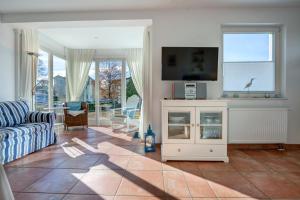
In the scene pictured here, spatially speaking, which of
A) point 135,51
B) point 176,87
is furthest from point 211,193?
point 135,51

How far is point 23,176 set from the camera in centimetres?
248

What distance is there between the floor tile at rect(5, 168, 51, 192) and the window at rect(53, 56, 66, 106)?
11.8 ft

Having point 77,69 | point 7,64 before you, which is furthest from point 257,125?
point 77,69

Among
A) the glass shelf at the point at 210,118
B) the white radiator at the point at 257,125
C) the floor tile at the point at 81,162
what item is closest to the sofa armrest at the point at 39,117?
the floor tile at the point at 81,162

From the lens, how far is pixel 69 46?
641 cm

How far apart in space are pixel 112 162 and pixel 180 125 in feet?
3.69

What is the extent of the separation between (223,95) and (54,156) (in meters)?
3.11

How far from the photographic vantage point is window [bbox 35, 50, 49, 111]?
17.3ft

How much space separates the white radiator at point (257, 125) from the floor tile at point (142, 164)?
1562 mm

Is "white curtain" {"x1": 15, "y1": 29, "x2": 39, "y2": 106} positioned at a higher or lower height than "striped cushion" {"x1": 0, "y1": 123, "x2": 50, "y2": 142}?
higher

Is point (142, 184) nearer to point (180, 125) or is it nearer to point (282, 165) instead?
point (180, 125)

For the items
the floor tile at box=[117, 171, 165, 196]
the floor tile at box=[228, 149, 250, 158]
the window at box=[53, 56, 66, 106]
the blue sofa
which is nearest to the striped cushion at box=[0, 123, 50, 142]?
the blue sofa

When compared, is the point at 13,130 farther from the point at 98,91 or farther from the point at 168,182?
the point at 98,91

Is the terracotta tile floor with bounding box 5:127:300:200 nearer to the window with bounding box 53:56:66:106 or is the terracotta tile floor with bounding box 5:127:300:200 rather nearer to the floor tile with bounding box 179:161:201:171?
the floor tile with bounding box 179:161:201:171
